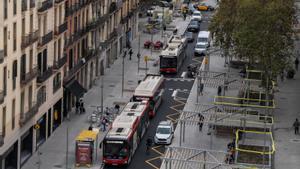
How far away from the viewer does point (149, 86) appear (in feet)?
380

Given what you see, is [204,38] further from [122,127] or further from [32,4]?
[32,4]

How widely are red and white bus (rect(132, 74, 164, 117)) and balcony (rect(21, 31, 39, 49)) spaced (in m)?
20.8

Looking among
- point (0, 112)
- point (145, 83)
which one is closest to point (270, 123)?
point (145, 83)

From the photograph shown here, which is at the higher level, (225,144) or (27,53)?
(27,53)

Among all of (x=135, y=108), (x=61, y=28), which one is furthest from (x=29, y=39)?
(x=135, y=108)

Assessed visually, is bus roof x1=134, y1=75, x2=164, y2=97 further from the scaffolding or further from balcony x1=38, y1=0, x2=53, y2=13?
the scaffolding

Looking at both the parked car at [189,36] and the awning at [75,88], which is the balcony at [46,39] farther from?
the parked car at [189,36]

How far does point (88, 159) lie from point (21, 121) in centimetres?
802

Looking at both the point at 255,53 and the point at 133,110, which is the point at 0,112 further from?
the point at 255,53

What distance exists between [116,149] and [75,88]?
22974 millimetres

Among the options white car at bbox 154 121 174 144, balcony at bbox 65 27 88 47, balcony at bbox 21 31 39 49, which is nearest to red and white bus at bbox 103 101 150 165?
white car at bbox 154 121 174 144

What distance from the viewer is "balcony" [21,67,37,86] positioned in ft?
302

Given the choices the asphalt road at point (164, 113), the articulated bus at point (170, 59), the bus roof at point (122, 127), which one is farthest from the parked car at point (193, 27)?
the bus roof at point (122, 127)

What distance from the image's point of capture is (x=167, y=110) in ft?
388
